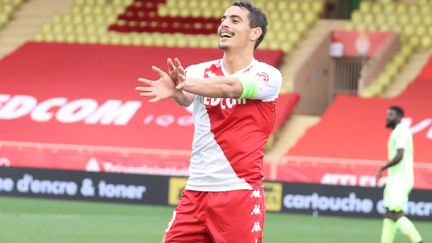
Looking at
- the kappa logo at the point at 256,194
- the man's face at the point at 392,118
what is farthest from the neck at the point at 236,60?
the man's face at the point at 392,118

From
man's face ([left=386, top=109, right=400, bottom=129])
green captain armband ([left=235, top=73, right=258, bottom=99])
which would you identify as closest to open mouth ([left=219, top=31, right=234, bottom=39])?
green captain armband ([left=235, top=73, right=258, bottom=99])

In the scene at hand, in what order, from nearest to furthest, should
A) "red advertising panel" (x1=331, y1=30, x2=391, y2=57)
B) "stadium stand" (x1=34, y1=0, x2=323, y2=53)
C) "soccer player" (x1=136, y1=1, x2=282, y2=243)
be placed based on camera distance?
"soccer player" (x1=136, y1=1, x2=282, y2=243), "red advertising panel" (x1=331, y1=30, x2=391, y2=57), "stadium stand" (x1=34, y1=0, x2=323, y2=53)

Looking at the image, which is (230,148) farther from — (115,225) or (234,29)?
(115,225)

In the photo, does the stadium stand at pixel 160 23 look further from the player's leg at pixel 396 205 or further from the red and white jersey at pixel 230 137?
the red and white jersey at pixel 230 137

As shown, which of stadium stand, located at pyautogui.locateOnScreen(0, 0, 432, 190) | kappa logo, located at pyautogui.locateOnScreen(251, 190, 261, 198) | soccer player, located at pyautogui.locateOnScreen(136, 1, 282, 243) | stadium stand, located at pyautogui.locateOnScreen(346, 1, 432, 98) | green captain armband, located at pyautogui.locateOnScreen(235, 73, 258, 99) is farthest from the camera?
stadium stand, located at pyautogui.locateOnScreen(346, 1, 432, 98)

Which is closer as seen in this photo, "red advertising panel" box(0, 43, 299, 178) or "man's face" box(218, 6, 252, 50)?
"man's face" box(218, 6, 252, 50)

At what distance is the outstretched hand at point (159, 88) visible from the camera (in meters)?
6.53

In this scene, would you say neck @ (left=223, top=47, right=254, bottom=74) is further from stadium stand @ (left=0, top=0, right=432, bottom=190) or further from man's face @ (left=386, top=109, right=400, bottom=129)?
stadium stand @ (left=0, top=0, right=432, bottom=190)

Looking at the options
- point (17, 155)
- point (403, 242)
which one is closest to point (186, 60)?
point (17, 155)

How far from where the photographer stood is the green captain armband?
689cm

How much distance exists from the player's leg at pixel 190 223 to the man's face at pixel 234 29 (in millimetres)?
885

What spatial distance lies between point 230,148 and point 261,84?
0.41m

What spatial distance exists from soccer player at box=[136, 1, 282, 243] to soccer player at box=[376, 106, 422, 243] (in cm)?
758

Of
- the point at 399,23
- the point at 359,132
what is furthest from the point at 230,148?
the point at 399,23
